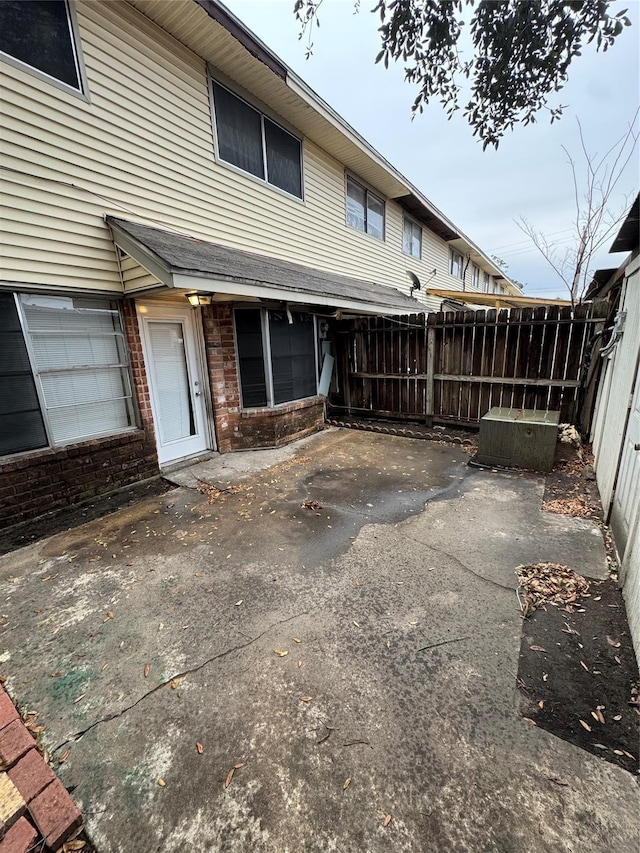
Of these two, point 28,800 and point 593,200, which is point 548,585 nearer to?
point 28,800

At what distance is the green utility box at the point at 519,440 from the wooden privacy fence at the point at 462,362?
3.90ft

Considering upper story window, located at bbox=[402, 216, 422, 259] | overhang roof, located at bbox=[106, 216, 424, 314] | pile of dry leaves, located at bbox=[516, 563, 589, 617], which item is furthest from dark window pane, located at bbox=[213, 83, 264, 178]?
pile of dry leaves, located at bbox=[516, 563, 589, 617]

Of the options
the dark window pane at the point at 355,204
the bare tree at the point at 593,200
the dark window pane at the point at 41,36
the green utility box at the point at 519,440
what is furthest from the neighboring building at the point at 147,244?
the bare tree at the point at 593,200

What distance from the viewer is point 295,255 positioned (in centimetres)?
736

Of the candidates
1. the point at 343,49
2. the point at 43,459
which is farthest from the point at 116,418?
the point at 343,49

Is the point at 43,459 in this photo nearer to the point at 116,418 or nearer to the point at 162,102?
the point at 116,418

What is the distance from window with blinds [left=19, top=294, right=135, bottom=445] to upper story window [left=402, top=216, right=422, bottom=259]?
10.0m

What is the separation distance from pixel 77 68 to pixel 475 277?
19.8 metres

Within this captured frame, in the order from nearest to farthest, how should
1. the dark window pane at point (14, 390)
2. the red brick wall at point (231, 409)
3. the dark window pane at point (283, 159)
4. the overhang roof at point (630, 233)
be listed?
the overhang roof at point (630, 233) < the dark window pane at point (14, 390) < the red brick wall at point (231, 409) < the dark window pane at point (283, 159)

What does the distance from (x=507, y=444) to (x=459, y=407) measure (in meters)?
2.20

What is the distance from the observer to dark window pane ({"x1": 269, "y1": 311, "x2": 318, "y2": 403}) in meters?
6.34

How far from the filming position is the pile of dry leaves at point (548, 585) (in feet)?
8.57

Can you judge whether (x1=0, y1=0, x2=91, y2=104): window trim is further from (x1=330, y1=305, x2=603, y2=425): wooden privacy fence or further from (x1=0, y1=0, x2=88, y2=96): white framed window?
(x1=330, y1=305, x2=603, y2=425): wooden privacy fence

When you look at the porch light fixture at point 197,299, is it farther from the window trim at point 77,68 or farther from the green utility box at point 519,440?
the green utility box at point 519,440
